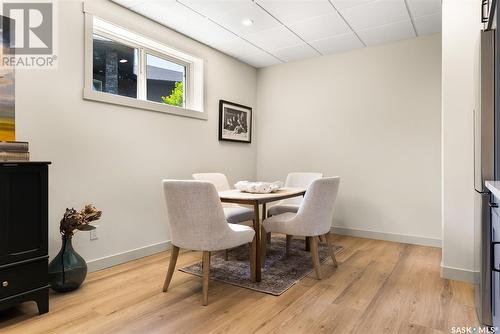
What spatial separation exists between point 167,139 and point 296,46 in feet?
6.73

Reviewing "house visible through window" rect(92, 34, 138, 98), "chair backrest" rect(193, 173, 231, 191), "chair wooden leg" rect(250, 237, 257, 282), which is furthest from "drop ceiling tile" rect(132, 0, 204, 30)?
"chair wooden leg" rect(250, 237, 257, 282)

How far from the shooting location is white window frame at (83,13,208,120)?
2.70m

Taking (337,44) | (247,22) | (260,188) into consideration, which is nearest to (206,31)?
(247,22)

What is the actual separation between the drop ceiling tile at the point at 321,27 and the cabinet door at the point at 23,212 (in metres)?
2.82

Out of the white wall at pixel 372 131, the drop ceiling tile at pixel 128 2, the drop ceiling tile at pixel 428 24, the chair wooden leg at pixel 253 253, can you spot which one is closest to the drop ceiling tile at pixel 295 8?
the drop ceiling tile at pixel 428 24

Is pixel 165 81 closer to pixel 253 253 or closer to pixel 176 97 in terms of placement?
pixel 176 97

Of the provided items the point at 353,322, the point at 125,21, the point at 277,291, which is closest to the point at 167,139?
the point at 125,21

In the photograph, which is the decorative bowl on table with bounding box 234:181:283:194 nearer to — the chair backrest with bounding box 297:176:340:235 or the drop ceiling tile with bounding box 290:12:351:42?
the chair backrest with bounding box 297:176:340:235

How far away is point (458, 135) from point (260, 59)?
9.37 feet

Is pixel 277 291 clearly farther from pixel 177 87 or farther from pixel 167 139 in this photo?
pixel 177 87

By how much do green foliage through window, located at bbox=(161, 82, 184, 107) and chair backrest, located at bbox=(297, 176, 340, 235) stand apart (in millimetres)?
2110

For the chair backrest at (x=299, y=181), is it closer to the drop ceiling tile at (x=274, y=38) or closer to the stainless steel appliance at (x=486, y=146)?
the drop ceiling tile at (x=274, y=38)

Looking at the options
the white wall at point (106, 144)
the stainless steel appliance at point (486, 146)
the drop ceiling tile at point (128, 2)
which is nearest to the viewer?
the stainless steel appliance at point (486, 146)

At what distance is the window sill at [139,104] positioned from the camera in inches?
107
